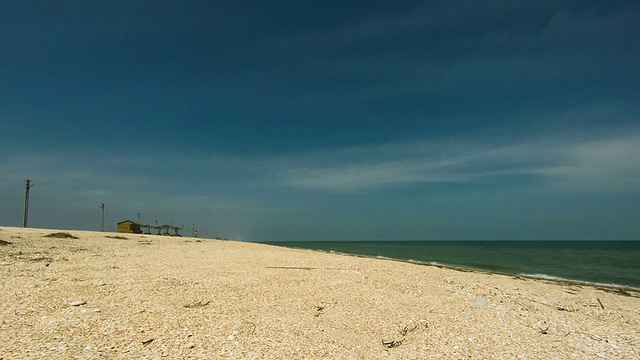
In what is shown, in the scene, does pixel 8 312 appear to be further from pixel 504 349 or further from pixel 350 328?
pixel 504 349

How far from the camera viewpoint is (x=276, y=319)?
7168mm

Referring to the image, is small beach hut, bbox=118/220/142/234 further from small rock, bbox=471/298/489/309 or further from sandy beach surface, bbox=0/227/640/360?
small rock, bbox=471/298/489/309

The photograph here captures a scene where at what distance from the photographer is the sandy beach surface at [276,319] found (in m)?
5.54

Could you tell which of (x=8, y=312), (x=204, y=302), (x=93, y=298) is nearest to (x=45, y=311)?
(x=8, y=312)

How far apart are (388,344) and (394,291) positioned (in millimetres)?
4758

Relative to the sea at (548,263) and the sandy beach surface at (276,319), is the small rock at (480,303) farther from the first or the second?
the sea at (548,263)

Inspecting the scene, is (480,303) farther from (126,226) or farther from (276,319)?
(126,226)

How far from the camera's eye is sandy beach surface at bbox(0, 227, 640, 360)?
218 inches

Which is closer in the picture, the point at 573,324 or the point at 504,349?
the point at 504,349

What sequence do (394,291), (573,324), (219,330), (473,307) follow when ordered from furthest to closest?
(394,291) → (473,307) → (573,324) → (219,330)

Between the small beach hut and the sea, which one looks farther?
the small beach hut

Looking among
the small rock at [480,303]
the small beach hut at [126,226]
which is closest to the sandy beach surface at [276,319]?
the small rock at [480,303]

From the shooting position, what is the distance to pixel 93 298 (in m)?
7.59

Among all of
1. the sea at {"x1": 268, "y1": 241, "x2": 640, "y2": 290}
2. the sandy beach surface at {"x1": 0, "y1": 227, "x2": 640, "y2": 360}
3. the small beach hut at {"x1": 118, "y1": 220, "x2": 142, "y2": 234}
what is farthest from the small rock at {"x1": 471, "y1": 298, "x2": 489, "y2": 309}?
the small beach hut at {"x1": 118, "y1": 220, "x2": 142, "y2": 234}
